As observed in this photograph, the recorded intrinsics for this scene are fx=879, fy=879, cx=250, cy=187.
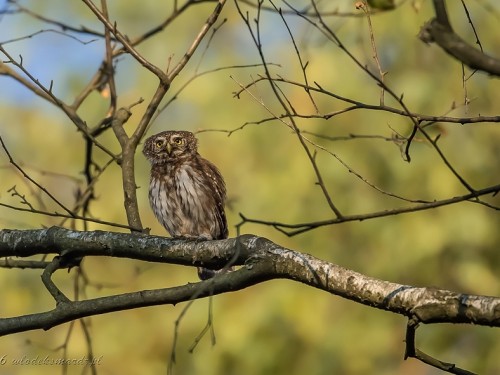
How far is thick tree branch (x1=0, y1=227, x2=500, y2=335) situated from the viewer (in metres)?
2.99

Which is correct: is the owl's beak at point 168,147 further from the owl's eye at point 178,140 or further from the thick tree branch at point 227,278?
the thick tree branch at point 227,278

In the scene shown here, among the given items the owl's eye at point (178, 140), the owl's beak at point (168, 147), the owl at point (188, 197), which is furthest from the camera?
the owl's eye at point (178, 140)

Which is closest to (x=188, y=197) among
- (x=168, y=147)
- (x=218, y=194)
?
(x=218, y=194)

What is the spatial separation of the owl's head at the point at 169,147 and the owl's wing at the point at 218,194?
1.06 ft

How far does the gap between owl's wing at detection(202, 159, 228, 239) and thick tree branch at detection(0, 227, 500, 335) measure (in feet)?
8.87

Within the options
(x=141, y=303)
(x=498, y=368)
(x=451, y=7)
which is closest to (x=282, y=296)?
(x=498, y=368)

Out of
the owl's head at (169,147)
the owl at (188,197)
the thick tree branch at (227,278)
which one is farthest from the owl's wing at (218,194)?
the thick tree branch at (227,278)

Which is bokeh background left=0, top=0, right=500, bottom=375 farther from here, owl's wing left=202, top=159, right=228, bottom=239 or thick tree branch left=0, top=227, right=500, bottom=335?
thick tree branch left=0, top=227, right=500, bottom=335

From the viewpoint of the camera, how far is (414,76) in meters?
7.52

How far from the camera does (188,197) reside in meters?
6.50

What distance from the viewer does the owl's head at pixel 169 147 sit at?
7031 mm

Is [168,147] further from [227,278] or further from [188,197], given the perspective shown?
[227,278]

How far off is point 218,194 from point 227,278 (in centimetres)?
332

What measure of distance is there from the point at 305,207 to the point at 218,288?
4.21 meters
